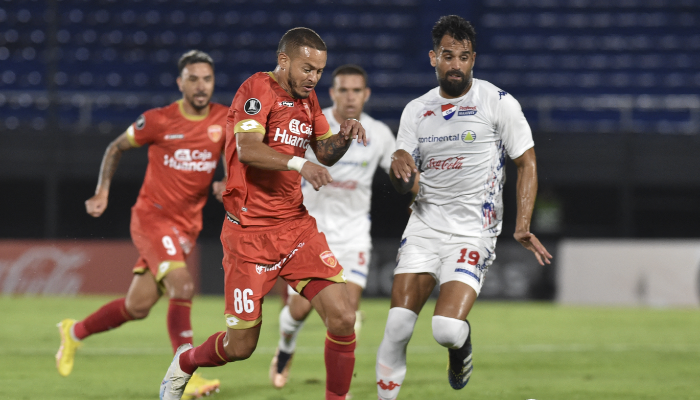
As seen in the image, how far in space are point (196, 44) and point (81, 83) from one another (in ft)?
8.47

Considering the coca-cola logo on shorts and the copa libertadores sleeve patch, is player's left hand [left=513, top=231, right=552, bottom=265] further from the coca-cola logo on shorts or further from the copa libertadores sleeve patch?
the copa libertadores sleeve patch

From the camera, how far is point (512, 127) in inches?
198

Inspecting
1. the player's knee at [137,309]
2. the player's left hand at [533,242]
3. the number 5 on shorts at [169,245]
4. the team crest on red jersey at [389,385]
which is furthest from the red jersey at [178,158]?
the player's left hand at [533,242]

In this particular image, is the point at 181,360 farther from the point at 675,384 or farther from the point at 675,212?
the point at 675,212

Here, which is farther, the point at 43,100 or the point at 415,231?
the point at 43,100

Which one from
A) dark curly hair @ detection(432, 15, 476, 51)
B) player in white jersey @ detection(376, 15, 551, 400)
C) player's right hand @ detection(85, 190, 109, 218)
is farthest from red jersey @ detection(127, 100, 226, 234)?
dark curly hair @ detection(432, 15, 476, 51)

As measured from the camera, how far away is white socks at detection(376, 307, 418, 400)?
16.2ft

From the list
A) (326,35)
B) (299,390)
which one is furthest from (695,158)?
(299,390)

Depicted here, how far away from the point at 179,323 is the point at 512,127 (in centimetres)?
273

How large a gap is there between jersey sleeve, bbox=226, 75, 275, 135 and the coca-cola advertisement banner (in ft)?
31.3

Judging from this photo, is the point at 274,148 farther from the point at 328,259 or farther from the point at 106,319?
the point at 106,319

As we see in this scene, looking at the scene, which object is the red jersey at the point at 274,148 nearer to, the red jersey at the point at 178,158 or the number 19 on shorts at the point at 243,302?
the number 19 on shorts at the point at 243,302

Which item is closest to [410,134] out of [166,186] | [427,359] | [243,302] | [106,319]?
[243,302]

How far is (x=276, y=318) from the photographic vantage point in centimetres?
1120
